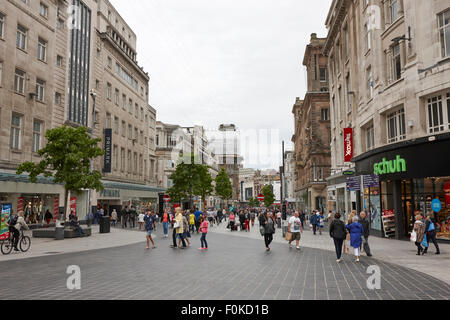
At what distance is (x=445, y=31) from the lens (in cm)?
1808

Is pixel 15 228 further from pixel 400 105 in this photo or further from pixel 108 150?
pixel 108 150

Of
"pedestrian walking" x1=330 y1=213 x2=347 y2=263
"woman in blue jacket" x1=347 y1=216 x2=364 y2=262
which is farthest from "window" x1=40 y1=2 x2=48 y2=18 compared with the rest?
"woman in blue jacket" x1=347 y1=216 x2=364 y2=262

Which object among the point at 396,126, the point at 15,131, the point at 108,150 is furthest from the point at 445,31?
the point at 108,150

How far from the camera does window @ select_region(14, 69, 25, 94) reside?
28.1 metres

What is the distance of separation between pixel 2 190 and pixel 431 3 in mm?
28524

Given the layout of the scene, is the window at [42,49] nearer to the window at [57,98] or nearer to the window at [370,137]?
the window at [57,98]

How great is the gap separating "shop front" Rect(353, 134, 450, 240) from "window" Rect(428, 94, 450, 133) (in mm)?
774

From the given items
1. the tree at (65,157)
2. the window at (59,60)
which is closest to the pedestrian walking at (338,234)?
the tree at (65,157)

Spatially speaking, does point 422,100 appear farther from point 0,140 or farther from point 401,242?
point 0,140

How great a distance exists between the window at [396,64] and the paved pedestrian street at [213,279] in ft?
40.7

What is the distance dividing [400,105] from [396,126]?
153 centimetres
